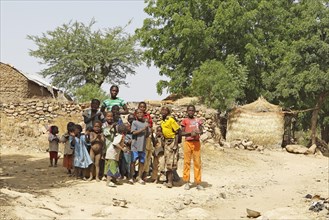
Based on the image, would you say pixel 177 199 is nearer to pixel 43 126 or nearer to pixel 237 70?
pixel 43 126

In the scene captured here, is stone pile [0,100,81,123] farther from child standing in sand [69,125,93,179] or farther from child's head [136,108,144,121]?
child's head [136,108,144,121]

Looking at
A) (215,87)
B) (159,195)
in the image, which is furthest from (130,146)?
(215,87)

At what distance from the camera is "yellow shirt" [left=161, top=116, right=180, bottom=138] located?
1012cm

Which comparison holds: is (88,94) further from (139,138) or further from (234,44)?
(139,138)

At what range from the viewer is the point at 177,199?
352 inches

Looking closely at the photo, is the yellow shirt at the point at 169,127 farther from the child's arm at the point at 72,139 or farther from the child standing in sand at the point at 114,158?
the child's arm at the point at 72,139

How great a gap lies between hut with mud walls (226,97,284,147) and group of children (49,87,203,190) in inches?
460

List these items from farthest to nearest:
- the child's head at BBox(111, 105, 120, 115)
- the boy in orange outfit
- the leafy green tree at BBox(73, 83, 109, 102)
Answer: the leafy green tree at BBox(73, 83, 109, 102) → the child's head at BBox(111, 105, 120, 115) → the boy in orange outfit

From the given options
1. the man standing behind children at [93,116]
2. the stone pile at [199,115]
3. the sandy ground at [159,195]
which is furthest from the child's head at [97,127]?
the stone pile at [199,115]

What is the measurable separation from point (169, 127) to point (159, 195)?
5.27ft

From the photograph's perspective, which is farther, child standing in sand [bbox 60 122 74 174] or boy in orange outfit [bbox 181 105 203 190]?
child standing in sand [bbox 60 122 74 174]

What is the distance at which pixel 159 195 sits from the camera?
9.16m

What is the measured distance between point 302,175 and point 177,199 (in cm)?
628

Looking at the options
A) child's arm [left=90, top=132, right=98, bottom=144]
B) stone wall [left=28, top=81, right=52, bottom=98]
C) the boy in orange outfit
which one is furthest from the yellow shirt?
stone wall [left=28, top=81, right=52, bottom=98]
